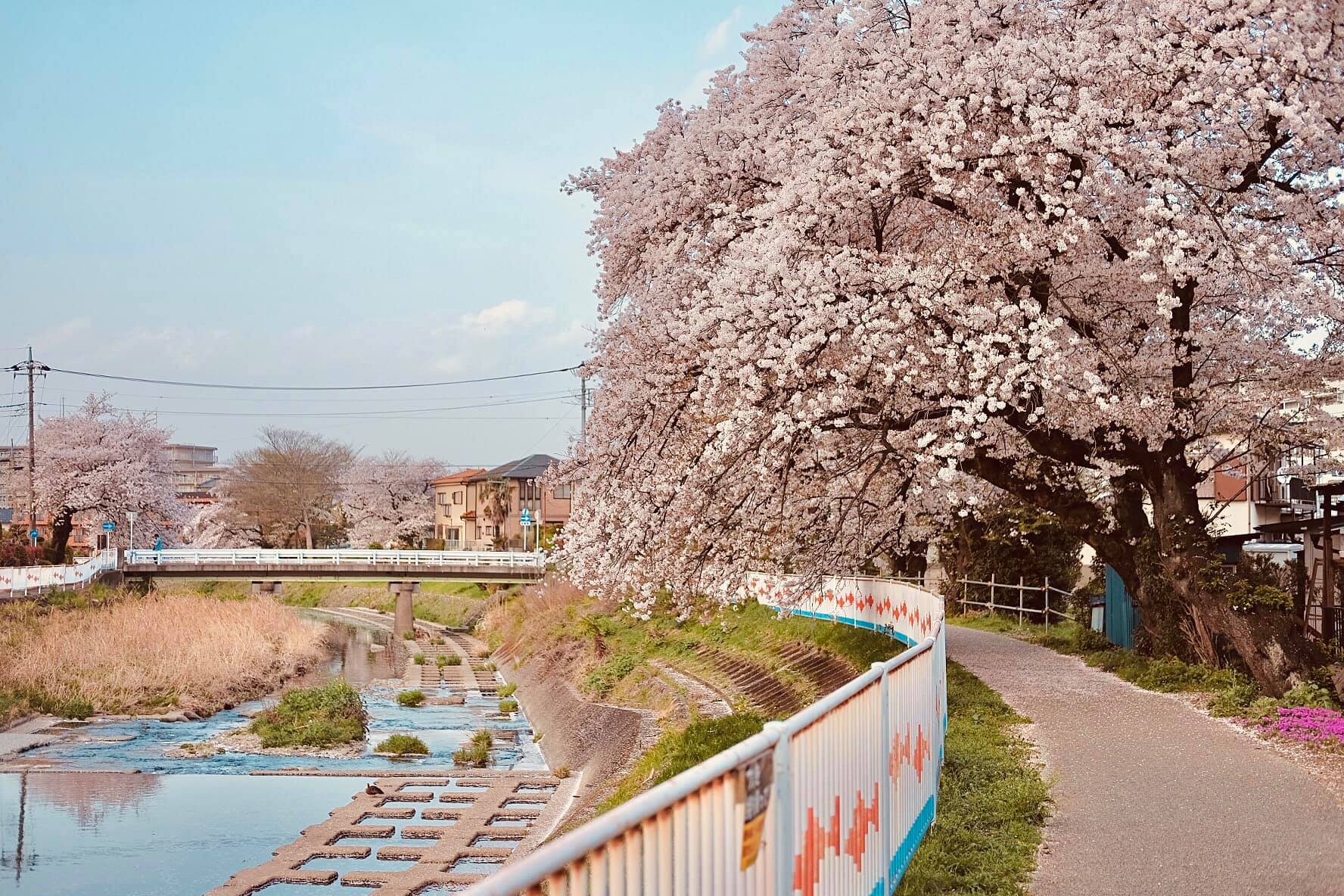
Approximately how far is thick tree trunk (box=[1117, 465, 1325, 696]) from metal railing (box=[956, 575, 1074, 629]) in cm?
994

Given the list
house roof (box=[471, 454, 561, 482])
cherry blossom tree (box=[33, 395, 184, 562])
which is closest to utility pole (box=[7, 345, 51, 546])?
cherry blossom tree (box=[33, 395, 184, 562])

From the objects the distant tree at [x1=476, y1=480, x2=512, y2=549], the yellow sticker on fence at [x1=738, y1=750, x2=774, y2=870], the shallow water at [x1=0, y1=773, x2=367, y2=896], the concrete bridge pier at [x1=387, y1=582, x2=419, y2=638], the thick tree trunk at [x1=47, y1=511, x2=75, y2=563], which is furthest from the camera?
the distant tree at [x1=476, y1=480, x2=512, y2=549]

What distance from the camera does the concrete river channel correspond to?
17109 millimetres

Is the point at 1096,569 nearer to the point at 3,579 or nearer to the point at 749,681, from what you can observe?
the point at 749,681

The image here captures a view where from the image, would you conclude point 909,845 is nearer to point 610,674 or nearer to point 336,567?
point 610,674

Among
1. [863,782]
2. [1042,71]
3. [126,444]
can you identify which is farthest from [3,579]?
[863,782]

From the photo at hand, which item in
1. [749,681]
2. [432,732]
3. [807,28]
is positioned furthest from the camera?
[432,732]

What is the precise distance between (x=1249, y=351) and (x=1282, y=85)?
5.13 m

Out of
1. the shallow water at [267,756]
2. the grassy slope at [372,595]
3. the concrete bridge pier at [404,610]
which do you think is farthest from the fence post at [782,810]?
the grassy slope at [372,595]

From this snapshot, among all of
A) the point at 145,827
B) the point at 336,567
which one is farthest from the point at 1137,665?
the point at 336,567

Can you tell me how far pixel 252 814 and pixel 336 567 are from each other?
1643 inches

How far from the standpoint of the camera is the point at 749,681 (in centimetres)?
2680

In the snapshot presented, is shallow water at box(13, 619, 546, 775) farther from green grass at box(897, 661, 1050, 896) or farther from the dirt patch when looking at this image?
green grass at box(897, 661, 1050, 896)

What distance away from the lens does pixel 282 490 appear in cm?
9981
